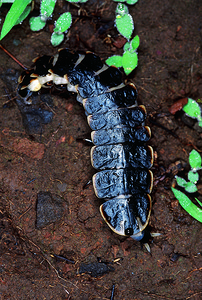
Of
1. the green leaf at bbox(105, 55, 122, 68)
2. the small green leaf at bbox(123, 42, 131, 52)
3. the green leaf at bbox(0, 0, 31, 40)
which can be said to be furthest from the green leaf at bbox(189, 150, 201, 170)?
the green leaf at bbox(0, 0, 31, 40)

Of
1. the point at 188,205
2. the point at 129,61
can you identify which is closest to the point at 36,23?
the point at 129,61

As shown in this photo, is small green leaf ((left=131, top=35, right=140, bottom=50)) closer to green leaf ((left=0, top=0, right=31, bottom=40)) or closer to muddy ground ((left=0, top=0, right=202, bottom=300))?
muddy ground ((left=0, top=0, right=202, bottom=300))

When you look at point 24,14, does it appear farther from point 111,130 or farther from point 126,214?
point 126,214

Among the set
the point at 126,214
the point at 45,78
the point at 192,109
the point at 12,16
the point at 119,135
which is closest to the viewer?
the point at 126,214

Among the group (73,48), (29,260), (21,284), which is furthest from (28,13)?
(21,284)

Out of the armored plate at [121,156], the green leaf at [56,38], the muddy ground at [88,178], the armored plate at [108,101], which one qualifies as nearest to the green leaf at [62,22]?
the green leaf at [56,38]

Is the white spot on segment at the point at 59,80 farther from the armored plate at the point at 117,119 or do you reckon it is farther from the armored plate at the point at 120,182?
the armored plate at the point at 120,182

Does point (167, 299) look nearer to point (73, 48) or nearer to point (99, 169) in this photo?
point (99, 169)
